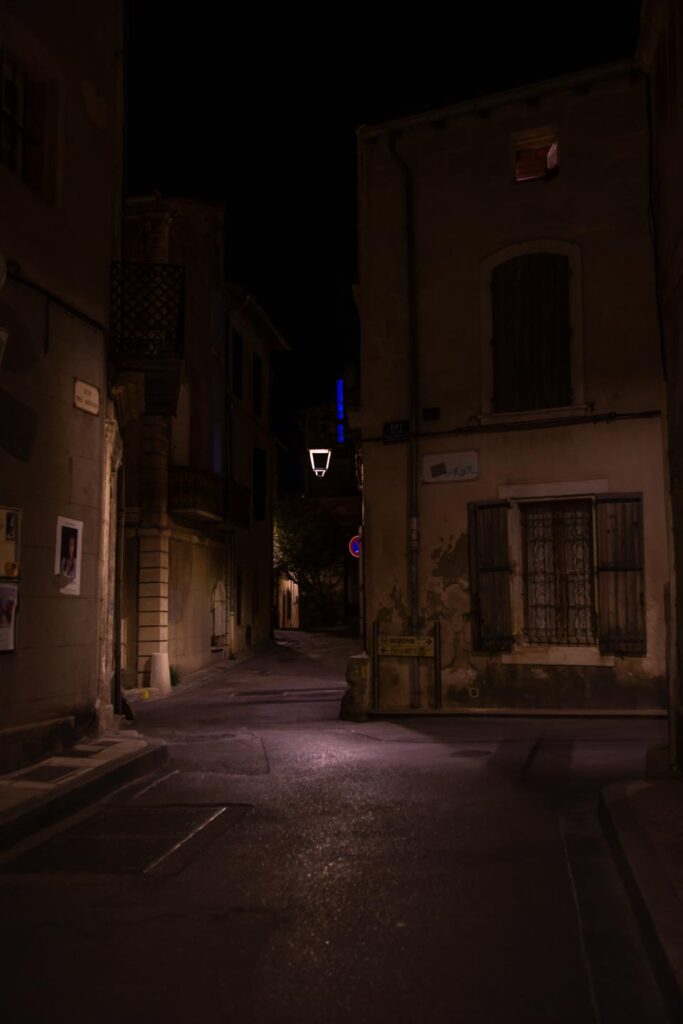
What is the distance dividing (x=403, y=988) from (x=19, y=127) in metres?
9.23

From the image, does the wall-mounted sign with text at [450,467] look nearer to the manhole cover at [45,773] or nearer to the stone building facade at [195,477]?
the stone building facade at [195,477]

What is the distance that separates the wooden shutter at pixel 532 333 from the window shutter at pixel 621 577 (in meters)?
1.67

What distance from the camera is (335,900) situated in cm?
497

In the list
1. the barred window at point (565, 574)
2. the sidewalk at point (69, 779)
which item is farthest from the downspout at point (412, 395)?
the sidewalk at point (69, 779)

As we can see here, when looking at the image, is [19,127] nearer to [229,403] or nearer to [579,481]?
[579,481]

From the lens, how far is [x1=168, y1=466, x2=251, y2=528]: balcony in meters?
21.9

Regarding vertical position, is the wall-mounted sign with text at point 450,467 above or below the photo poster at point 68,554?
above

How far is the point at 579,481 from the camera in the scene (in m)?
12.5

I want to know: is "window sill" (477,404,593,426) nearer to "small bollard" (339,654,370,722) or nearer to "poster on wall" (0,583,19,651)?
"small bollard" (339,654,370,722)

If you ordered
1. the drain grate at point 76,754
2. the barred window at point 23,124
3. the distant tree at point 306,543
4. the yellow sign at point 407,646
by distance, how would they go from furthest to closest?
the distant tree at point 306,543, the yellow sign at point 407,646, the barred window at point 23,124, the drain grate at point 76,754

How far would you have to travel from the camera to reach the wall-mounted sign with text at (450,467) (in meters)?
13.1

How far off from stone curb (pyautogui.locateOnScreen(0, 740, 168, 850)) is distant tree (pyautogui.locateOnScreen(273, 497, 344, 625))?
3389 centimetres

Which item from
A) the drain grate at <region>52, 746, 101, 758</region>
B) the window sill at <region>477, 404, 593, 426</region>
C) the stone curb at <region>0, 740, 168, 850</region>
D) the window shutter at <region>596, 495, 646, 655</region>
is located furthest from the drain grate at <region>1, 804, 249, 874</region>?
the window sill at <region>477, 404, 593, 426</region>

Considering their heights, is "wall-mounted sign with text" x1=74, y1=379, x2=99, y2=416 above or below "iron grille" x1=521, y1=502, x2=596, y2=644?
above
